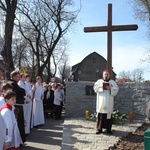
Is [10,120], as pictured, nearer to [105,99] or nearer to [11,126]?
[11,126]

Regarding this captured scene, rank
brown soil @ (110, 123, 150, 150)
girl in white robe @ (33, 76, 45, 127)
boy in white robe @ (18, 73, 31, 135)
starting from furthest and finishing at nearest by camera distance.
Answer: girl in white robe @ (33, 76, 45, 127)
boy in white robe @ (18, 73, 31, 135)
brown soil @ (110, 123, 150, 150)

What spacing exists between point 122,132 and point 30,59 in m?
32.5

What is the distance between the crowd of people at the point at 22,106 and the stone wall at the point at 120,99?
0.77 meters

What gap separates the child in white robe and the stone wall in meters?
7.17

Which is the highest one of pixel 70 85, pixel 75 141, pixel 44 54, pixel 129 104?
pixel 44 54

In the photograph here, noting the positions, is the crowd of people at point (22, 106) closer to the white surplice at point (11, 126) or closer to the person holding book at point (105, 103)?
the white surplice at point (11, 126)

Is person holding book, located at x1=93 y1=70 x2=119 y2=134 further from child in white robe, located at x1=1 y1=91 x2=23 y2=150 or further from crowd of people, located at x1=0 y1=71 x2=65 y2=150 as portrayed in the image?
child in white robe, located at x1=1 y1=91 x2=23 y2=150

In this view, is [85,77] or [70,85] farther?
[85,77]

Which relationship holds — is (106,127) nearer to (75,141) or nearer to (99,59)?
(75,141)

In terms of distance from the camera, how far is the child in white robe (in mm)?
5523

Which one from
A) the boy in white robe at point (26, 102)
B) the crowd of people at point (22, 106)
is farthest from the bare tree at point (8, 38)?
the boy in white robe at point (26, 102)

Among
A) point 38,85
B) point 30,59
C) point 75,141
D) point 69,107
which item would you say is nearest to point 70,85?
point 69,107

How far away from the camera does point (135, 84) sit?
12.5 m

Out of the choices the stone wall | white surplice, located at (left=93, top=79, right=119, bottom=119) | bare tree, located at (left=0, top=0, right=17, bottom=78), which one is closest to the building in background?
bare tree, located at (left=0, top=0, right=17, bottom=78)
